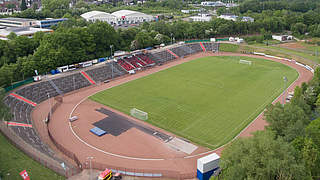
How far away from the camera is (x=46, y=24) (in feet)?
390

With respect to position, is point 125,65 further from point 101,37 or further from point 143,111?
point 143,111

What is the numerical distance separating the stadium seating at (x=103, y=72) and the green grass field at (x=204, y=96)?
704 centimetres

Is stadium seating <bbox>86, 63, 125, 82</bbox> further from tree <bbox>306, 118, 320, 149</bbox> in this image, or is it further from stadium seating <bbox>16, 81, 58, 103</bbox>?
tree <bbox>306, 118, 320, 149</bbox>

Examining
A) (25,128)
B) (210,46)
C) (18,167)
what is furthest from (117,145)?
(210,46)

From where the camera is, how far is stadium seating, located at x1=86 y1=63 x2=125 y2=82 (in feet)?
221

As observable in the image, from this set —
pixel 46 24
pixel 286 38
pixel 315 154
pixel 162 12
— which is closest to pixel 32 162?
pixel 315 154

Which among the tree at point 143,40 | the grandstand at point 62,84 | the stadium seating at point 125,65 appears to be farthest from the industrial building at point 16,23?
the stadium seating at point 125,65

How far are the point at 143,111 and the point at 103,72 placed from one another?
80.3 feet

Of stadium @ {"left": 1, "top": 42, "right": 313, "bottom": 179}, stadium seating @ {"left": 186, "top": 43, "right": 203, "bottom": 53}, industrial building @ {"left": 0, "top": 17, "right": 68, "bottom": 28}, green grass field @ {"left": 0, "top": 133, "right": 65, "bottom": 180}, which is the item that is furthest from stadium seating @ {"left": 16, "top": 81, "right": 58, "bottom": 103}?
industrial building @ {"left": 0, "top": 17, "right": 68, "bottom": 28}

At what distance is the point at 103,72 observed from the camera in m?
69.9

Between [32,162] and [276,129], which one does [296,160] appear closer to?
[276,129]

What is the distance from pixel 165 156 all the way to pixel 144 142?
183 inches

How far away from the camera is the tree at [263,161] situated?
2412cm

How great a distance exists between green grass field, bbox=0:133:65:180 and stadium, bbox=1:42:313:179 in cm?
89
